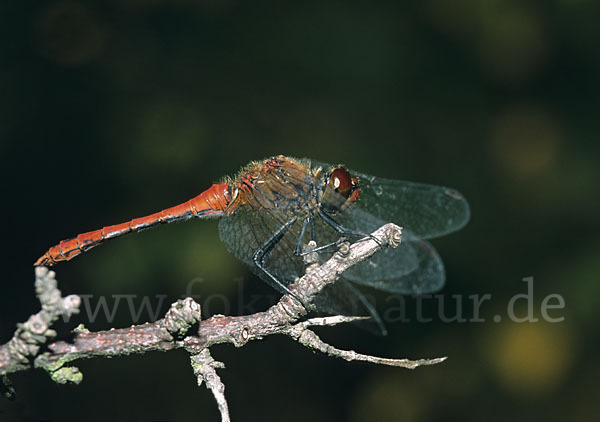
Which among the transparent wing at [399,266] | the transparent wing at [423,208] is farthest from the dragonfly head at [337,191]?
the transparent wing at [423,208]

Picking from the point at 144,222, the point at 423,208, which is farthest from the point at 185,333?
the point at 423,208

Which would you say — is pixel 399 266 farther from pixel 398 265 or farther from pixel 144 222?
pixel 144 222

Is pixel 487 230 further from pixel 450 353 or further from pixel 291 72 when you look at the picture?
pixel 291 72

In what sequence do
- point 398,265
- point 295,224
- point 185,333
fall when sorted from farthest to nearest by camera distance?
point 398,265, point 295,224, point 185,333

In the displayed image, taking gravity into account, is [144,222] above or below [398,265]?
above

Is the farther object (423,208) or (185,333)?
(423,208)
